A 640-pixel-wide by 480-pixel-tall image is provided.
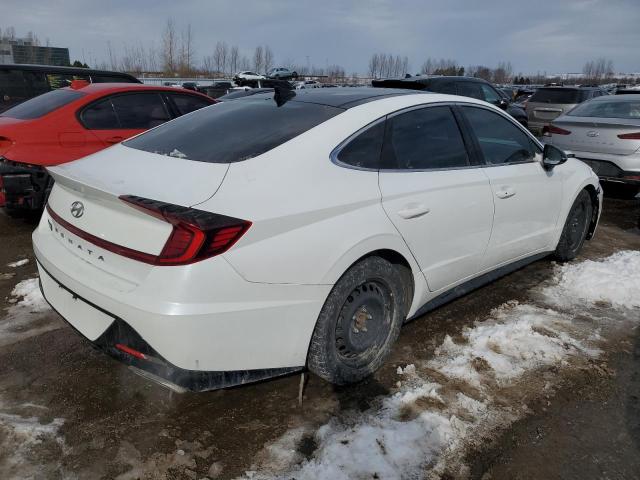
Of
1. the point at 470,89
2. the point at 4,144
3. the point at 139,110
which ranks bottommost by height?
the point at 4,144

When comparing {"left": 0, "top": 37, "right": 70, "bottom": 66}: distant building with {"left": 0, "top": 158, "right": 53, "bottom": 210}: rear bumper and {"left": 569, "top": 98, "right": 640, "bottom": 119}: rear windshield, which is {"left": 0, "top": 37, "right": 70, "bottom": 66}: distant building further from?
{"left": 569, "top": 98, "right": 640, "bottom": 119}: rear windshield

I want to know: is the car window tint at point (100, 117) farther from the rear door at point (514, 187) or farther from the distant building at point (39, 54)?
the distant building at point (39, 54)

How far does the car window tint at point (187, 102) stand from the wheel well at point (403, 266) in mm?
4111

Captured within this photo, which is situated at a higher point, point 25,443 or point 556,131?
point 556,131

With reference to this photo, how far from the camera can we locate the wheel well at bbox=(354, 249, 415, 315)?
267 cm

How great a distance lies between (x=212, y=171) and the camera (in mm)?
2301

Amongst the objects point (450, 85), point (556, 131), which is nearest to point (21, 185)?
point (450, 85)

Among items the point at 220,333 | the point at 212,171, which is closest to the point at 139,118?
the point at 212,171

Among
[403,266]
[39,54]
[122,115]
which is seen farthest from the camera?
[39,54]

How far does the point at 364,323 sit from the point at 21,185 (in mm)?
3895

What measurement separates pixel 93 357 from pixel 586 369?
300 cm

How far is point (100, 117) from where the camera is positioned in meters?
5.39

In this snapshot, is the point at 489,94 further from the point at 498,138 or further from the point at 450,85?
the point at 498,138

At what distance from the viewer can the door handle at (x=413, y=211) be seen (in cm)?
269
